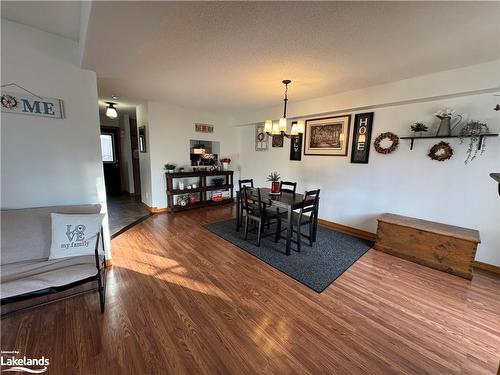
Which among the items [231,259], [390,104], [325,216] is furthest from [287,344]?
[390,104]

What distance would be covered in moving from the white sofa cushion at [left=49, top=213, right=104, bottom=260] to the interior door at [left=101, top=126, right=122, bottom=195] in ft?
17.3

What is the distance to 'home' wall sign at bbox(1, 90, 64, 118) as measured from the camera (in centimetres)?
183

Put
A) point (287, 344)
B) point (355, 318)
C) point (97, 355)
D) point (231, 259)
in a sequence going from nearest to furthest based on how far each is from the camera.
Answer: point (97, 355)
point (287, 344)
point (355, 318)
point (231, 259)

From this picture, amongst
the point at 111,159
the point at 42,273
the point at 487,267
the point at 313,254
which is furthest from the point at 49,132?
the point at 487,267

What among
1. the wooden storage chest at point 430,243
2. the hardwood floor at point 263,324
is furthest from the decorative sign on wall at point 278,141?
the hardwood floor at point 263,324

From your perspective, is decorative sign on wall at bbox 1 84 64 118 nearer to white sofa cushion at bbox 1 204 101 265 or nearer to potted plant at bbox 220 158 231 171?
white sofa cushion at bbox 1 204 101 265

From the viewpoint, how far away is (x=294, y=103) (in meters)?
4.16

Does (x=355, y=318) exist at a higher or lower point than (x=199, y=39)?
lower

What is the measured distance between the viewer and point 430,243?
258 centimetres

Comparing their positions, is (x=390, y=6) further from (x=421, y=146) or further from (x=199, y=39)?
(x=421, y=146)

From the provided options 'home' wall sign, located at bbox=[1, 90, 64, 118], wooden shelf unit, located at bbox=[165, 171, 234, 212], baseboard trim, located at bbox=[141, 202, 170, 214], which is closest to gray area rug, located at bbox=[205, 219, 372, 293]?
wooden shelf unit, located at bbox=[165, 171, 234, 212]

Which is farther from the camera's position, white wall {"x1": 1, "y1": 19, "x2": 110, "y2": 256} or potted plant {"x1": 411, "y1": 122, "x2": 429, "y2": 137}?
potted plant {"x1": 411, "y1": 122, "x2": 429, "y2": 137}

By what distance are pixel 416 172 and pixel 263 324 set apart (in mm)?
3051

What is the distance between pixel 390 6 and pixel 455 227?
9.25ft
